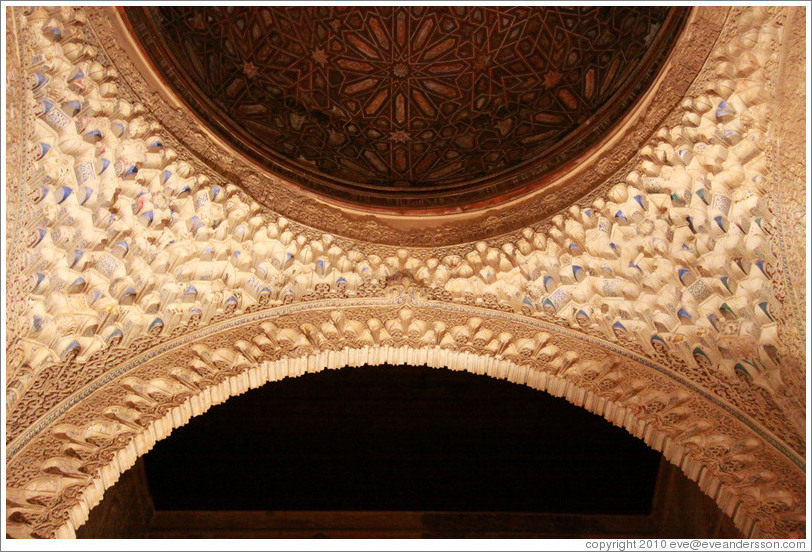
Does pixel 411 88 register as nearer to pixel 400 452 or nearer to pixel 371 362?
→ pixel 371 362

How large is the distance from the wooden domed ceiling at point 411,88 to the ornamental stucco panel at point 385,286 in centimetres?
38

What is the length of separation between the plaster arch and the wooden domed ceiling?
0.78 metres

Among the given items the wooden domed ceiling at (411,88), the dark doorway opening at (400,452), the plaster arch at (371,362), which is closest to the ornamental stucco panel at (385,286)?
the plaster arch at (371,362)

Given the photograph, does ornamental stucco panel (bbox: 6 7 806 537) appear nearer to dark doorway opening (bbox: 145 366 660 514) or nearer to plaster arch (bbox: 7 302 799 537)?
plaster arch (bbox: 7 302 799 537)

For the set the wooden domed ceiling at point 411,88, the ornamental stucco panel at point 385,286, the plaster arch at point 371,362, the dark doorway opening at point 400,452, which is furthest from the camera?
the dark doorway opening at point 400,452

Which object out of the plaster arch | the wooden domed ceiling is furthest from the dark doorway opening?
the wooden domed ceiling

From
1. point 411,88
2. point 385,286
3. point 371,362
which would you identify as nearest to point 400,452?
point 371,362

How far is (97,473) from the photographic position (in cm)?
320

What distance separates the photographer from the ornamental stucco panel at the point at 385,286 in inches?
129

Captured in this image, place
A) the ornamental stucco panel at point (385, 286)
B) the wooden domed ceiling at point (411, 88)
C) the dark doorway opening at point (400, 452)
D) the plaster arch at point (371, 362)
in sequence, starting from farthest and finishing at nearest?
the dark doorway opening at point (400, 452), the wooden domed ceiling at point (411, 88), the ornamental stucco panel at point (385, 286), the plaster arch at point (371, 362)

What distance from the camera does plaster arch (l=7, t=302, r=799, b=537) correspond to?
315cm

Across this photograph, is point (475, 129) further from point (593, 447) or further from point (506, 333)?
point (593, 447)

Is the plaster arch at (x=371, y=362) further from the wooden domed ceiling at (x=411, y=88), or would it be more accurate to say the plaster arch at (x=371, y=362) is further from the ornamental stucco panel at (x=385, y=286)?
the wooden domed ceiling at (x=411, y=88)

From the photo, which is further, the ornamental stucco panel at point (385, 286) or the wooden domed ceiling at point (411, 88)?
the wooden domed ceiling at point (411, 88)
